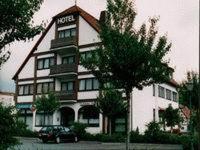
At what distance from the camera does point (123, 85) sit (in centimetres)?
1927

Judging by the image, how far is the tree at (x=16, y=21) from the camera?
49.3 feet

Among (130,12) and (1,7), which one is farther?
(130,12)

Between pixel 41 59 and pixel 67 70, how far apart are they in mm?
5741

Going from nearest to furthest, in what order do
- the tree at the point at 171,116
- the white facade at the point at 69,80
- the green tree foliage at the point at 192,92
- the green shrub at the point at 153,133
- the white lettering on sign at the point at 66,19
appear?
the green shrub at the point at 153,133 < the green tree foliage at the point at 192,92 < the white facade at the point at 69,80 < the tree at the point at 171,116 < the white lettering on sign at the point at 66,19

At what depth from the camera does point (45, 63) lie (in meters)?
48.9

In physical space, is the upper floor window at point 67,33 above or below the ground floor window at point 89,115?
above

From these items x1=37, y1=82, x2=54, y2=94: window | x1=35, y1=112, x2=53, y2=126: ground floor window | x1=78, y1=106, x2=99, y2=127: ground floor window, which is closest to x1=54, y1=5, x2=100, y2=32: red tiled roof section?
x1=37, y1=82, x2=54, y2=94: window

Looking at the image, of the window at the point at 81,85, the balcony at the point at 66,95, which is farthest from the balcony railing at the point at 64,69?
the balcony at the point at 66,95

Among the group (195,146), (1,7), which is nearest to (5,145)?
(1,7)

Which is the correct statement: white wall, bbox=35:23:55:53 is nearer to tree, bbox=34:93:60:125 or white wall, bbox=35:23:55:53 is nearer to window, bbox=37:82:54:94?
window, bbox=37:82:54:94

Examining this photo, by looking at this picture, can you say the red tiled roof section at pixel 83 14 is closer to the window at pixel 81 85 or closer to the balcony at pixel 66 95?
the window at pixel 81 85

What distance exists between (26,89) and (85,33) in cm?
1133

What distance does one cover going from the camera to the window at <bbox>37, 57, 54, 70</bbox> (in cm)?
4825

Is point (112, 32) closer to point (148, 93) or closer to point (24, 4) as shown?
point (24, 4)
